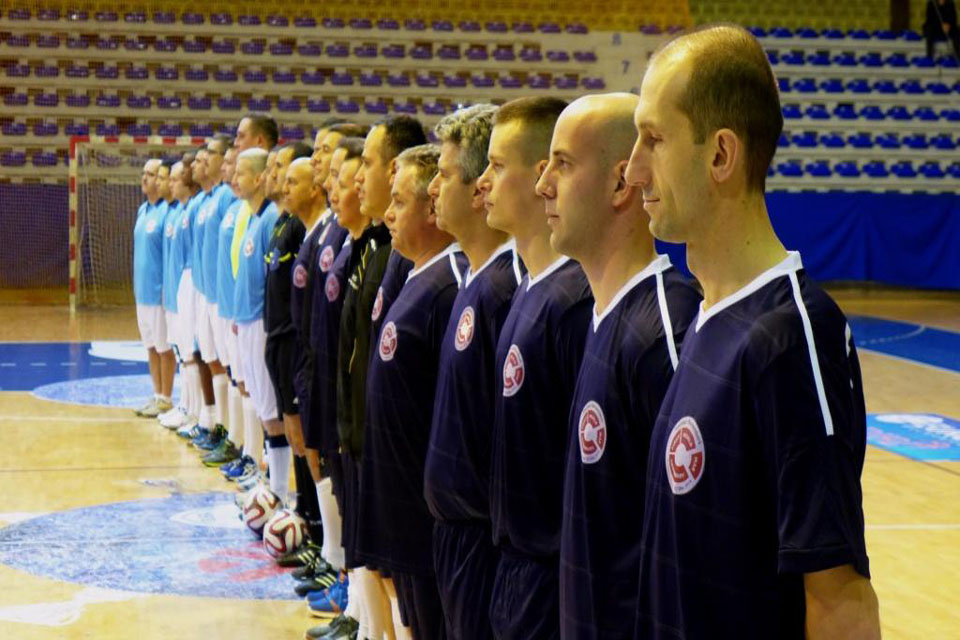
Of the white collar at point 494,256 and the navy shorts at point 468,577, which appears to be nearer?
the navy shorts at point 468,577

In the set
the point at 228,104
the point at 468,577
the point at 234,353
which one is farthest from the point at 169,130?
the point at 468,577

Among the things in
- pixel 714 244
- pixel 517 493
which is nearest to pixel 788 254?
pixel 714 244

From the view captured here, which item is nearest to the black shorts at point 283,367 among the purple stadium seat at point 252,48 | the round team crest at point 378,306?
the round team crest at point 378,306

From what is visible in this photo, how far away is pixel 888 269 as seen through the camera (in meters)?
20.5

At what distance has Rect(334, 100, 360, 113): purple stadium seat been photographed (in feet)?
70.2

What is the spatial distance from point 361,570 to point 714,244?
3.18 m

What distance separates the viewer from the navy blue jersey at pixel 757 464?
178cm

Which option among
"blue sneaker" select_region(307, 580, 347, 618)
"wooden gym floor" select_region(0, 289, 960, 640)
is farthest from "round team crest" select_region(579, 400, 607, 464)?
"blue sneaker" select_region(307, 580, 347, 618)

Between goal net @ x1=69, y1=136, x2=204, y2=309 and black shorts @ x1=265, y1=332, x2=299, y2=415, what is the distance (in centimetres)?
1248

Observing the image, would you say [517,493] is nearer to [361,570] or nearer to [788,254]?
[788,254]

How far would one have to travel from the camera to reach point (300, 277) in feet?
20.4

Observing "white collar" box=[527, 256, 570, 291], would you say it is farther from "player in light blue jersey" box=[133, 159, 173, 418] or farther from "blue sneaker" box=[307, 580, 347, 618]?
"player in light blue jersey" box=[133, 159, 173, 418]

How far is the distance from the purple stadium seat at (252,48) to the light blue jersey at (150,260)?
35.5 ft

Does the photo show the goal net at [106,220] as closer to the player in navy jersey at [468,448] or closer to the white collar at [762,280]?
the player in navy jersey at [468,448]
